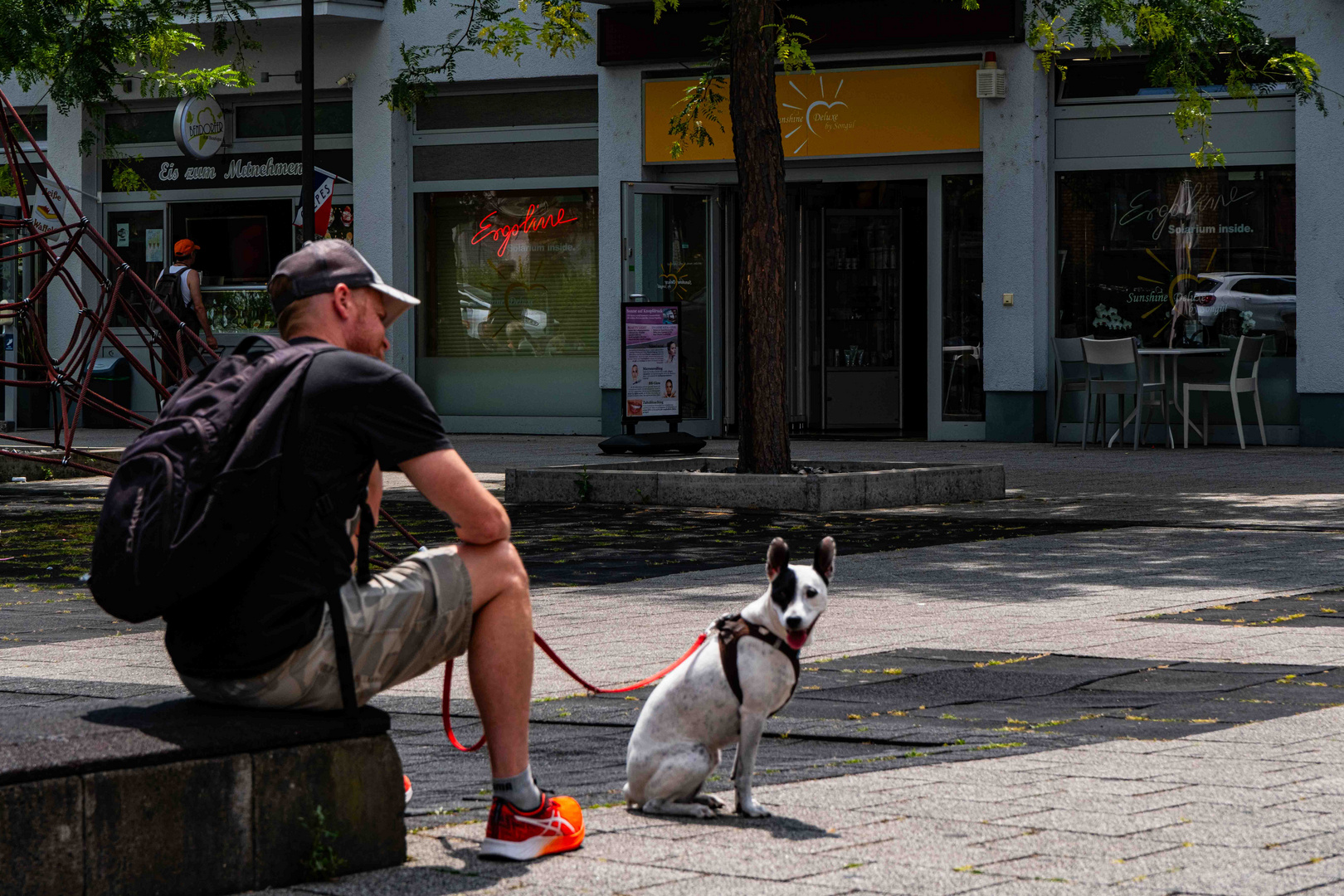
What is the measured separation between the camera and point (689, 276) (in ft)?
69.5

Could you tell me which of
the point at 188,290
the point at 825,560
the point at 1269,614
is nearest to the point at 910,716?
the point at 825,560

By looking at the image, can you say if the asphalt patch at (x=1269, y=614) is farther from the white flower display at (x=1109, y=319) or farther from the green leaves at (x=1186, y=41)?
the white flower display at (x=1109, y=319)

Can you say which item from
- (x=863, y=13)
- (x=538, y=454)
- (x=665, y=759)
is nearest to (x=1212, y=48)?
(x=863, y=13)

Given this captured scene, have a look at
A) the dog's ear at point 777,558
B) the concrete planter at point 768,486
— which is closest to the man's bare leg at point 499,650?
the dog's ear at point 777,558

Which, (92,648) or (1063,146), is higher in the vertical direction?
(1063,146)

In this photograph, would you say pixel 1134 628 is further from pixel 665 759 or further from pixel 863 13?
pixel 863 13

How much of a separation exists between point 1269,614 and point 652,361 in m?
11.6

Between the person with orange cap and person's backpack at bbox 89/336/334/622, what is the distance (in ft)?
41.1

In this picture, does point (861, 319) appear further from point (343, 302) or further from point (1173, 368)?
point (343, 302)

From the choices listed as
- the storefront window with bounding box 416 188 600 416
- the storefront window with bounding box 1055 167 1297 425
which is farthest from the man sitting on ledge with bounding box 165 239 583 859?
the storefront window with bounding box 416 188 600 416

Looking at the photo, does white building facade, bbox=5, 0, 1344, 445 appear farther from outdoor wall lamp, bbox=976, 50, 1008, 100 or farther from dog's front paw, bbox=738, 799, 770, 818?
dog's front paw, bbox=738, 799, 770, 818

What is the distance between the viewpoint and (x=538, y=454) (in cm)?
1858

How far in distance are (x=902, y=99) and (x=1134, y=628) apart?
13.3 m

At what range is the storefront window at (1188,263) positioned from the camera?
62.3 feet
